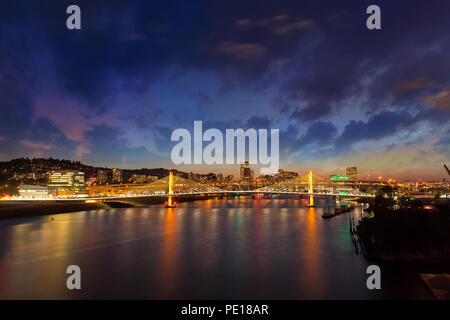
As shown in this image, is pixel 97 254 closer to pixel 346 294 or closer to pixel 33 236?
pixel 33 236

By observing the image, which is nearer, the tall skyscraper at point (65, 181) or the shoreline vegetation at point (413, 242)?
the shoreline vegetation at point (413, 242)

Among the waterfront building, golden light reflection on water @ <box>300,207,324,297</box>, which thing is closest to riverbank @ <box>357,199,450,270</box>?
golden light reflection on water @ <box>300,207,324,297</box>

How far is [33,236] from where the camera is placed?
26.9m

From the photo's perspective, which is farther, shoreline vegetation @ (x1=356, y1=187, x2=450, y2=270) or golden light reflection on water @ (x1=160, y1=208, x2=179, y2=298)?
shoreline vegetation @ (x1=356, y1=187, x2=450, y2=270)

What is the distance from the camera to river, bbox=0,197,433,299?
510 inches

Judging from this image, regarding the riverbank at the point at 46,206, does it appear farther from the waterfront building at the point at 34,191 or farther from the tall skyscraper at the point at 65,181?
the tall skyscraper at the point at 65,181

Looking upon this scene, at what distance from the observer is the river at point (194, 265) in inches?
510

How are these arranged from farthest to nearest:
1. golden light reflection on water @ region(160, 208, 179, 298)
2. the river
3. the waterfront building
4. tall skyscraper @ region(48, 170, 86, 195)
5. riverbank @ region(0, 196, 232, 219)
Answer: tall skyscraper @ region(48, 170, 86, 195)
the waterfront building
riverbank @ region(0, 196, 232, 219)
golden light reflection on water @ region(160, 208, 179, 298)
the river

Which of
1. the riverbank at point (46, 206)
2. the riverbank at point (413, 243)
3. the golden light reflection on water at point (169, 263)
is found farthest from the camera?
the riverbank at point (46, 206)

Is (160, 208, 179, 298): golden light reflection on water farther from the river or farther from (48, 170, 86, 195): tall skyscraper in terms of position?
(48, 170, 86, 195): tall skyscraper

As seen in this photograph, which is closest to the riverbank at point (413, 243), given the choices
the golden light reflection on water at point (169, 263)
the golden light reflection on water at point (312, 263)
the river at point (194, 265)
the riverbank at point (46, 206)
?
the river at point (194, 265)

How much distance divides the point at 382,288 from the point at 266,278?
5022 mm
